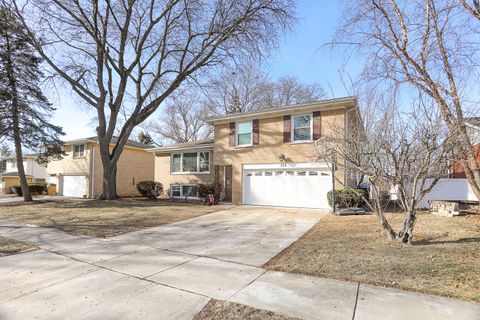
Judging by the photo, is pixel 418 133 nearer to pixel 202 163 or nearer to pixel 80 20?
pixel 202 163

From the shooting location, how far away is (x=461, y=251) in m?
5.55

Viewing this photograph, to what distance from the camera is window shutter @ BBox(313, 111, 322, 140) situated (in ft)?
45.0

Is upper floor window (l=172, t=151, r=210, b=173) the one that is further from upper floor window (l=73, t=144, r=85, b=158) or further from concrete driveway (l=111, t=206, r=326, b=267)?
upper floor window (l=73, t=144, r=85, b=158)

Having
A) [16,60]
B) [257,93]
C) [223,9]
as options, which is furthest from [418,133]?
[257,93]

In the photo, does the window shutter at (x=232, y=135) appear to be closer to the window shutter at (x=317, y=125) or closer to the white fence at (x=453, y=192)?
the window shutter at (x=317, y=125)

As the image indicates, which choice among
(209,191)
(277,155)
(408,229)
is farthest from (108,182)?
(408,229)

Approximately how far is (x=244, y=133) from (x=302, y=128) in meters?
3.46

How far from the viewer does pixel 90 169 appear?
2358cm

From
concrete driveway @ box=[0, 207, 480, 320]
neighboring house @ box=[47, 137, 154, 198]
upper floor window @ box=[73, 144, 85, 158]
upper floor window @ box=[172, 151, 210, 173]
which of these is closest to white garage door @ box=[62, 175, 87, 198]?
neighboring house @ box=[47, 137, 154, 198]

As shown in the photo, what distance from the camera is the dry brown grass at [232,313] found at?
3.20 m

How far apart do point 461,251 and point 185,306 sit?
17.7 feet

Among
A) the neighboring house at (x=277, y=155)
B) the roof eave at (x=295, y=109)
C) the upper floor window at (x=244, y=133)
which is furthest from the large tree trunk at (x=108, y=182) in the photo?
the upper floor window at (x=244, y=133)

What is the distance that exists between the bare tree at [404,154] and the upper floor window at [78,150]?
23.9m

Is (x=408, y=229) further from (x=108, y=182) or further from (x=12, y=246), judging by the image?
(x=108, y=182)
